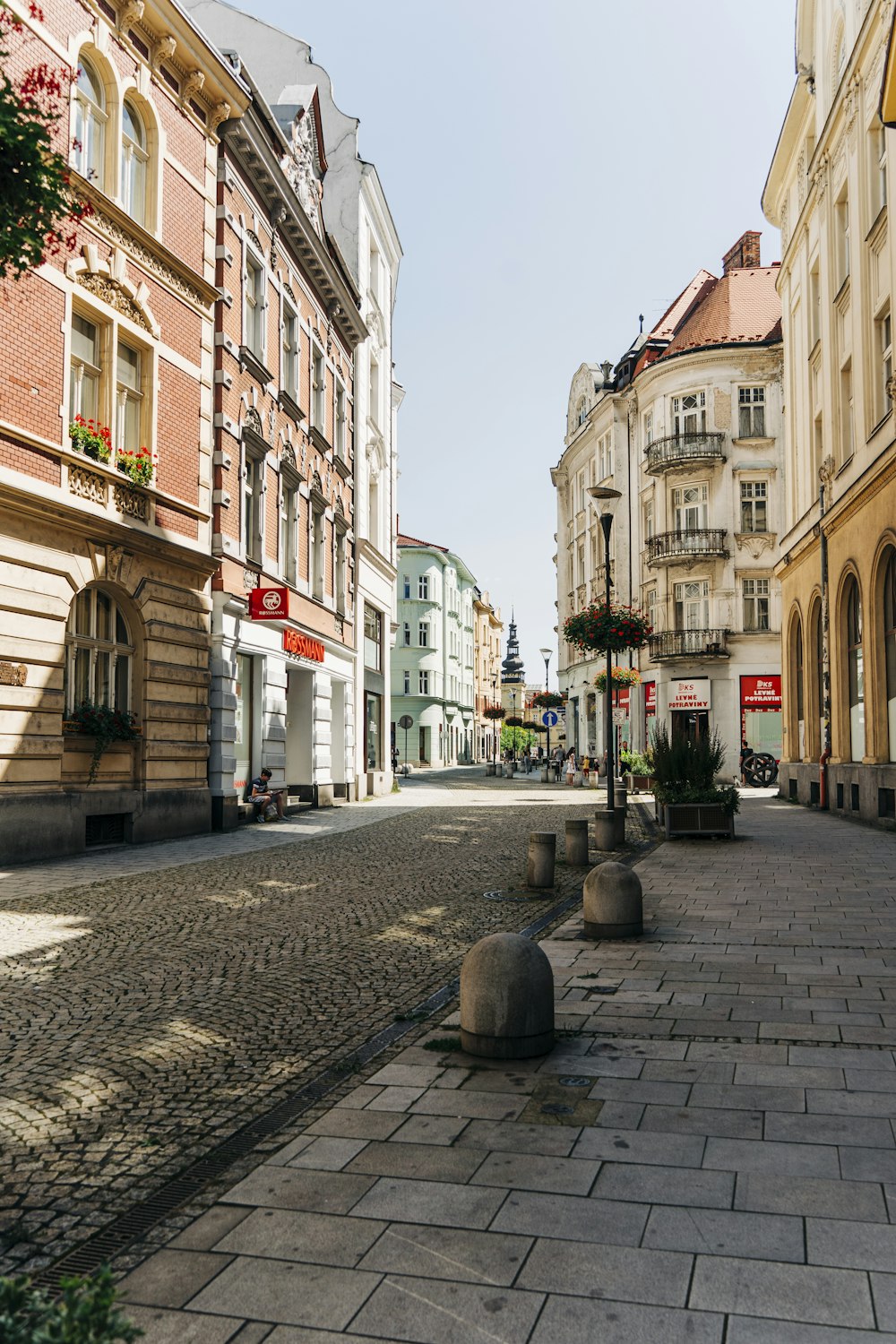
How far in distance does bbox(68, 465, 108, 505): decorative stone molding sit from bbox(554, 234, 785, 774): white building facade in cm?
2998

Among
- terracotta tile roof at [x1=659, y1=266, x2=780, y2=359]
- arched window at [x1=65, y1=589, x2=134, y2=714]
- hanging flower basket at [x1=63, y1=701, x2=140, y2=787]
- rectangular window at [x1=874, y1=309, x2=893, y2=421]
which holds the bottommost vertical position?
hanging flower basket at [x1=63, y1=701, x2=140, y2=787]

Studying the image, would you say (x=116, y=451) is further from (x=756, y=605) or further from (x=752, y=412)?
(x=752, y=412)

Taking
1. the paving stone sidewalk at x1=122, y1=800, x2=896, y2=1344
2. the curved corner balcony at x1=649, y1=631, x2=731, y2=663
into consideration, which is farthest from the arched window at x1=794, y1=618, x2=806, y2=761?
the paving stone sidewalk at x1=122, y1=800, x2=896, y2=1344

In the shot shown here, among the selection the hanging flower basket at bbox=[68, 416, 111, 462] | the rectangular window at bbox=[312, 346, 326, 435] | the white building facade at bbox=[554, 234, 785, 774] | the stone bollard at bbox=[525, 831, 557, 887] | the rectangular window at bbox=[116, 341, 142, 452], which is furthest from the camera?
the white building facade at bbox=[554, 234, 785, 774]

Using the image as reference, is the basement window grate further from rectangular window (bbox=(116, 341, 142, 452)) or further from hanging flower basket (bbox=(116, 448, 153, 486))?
rectangular window (bbox=(116, 341, 142, 452))

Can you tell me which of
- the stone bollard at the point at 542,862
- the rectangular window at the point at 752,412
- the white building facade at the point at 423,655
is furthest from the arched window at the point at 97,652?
the white building facade at the point at 423,655

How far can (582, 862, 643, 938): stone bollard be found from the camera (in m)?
8.66

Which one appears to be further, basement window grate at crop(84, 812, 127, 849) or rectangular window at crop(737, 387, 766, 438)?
rectangular window at crop(737, 387, 766, 438)

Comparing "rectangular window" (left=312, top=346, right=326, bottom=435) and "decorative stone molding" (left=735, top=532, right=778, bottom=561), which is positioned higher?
"rectangular window" (left=312, top=346, right=326, bottom=435)

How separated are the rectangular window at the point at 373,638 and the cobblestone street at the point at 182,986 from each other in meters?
18.3

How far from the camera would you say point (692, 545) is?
45.8 m

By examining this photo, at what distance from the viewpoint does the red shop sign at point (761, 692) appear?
44594 mm

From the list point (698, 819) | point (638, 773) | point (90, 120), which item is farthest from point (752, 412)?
point (90, 120)

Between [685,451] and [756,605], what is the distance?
6.86 m
